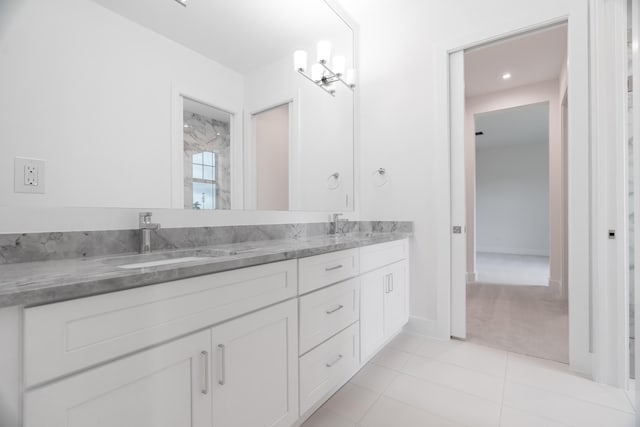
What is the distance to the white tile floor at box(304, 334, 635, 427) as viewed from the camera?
137cm

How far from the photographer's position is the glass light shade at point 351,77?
8.32ft

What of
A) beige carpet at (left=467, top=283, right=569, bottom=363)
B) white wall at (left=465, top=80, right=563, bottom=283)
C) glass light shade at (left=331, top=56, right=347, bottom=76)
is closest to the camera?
beige carpet at (left=467, top=283, right=569, bottom=363)

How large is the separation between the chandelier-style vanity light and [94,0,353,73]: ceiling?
73 mm

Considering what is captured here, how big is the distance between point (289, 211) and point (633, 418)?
2.03 metres

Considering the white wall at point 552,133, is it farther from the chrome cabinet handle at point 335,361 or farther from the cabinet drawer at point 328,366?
the chrome cabinet handle at point 335,361

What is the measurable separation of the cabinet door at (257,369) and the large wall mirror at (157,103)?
0.70m

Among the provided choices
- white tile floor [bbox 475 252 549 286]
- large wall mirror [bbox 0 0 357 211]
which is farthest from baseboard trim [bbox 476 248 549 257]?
large wall mirror [bbox 0 0 357 211]

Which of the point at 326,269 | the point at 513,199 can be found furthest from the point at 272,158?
the point at 513,199

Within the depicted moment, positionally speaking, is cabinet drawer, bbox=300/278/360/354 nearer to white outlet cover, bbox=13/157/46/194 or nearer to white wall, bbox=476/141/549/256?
white outlet cover, bbox=13/157/46/194

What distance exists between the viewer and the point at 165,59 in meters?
1.36

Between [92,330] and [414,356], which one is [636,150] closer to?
[414,356]

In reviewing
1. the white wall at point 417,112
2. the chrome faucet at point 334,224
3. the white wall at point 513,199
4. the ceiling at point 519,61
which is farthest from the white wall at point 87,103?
the white wall at point 513,199

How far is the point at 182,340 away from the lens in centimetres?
84

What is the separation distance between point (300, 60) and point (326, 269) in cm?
157
